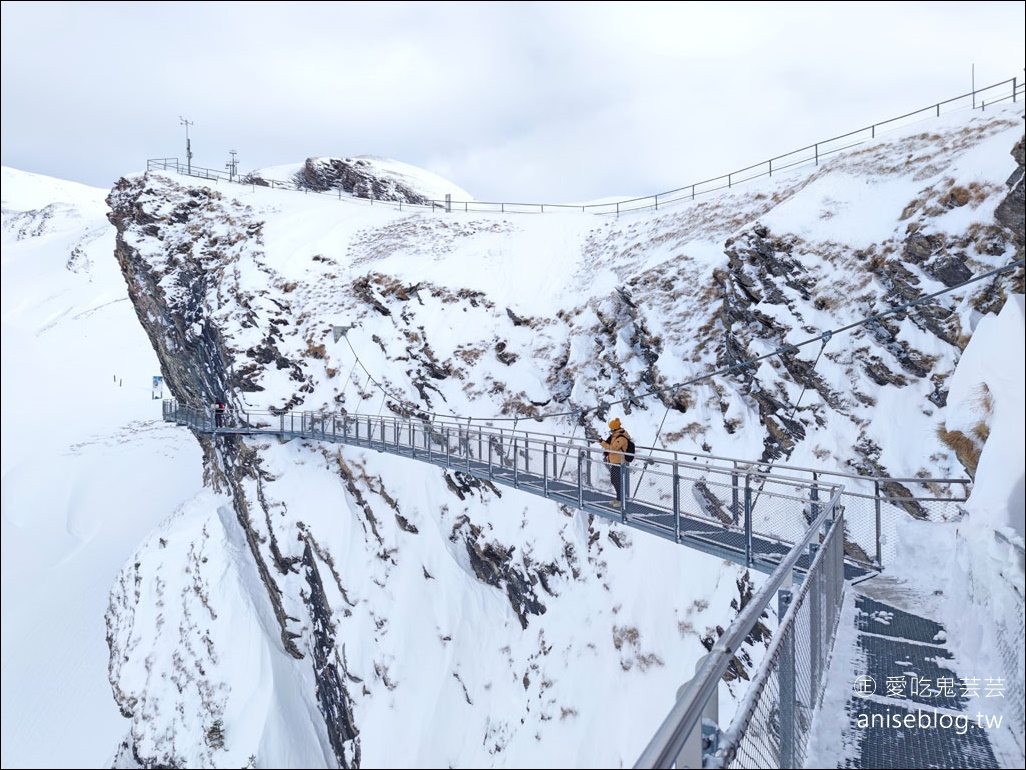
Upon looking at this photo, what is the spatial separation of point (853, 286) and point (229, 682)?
22468 mm

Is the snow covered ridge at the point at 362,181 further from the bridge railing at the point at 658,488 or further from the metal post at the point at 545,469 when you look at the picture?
the metal post at the point at 545,469

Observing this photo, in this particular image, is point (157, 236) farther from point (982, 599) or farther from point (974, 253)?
point (982, 599)

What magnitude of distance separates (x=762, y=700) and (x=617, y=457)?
7.76m

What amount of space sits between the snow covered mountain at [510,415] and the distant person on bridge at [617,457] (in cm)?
334

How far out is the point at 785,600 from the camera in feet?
14.7

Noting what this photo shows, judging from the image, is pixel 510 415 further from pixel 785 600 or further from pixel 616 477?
pixel 785 600

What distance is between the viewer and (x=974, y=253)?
1359cm

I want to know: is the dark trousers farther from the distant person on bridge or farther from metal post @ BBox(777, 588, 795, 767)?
metal post @ BBox(777, 588, 795, 767)

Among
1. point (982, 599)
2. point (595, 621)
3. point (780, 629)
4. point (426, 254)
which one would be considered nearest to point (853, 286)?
point (595, 621)

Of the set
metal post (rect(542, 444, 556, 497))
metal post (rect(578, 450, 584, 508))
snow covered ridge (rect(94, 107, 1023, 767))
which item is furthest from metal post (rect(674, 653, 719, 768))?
snow covered ridge (rect(94, 107, 1023, 767))

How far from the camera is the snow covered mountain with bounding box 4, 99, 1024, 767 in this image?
14320 mm

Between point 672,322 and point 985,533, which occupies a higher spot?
point 672,322

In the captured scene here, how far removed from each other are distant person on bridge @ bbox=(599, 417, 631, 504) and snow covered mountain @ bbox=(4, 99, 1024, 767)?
131 inches

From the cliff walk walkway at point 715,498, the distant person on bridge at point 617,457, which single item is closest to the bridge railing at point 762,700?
the cliff walk walkway at point 715,498
